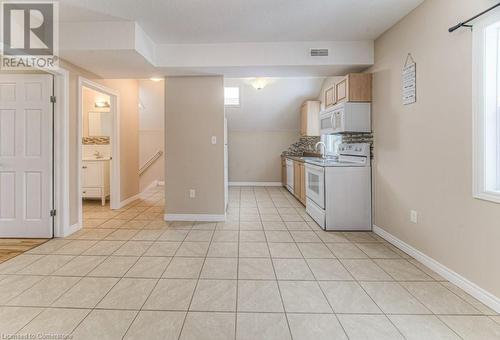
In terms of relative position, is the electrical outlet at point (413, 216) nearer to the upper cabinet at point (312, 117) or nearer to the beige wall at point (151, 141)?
the upper cabinet at point (312, 117)

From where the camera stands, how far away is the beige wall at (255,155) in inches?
312

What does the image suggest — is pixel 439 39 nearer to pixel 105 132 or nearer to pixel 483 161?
pixel 483 161

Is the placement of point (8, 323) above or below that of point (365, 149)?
below

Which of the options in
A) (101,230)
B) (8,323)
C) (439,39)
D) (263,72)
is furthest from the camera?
(263,72)

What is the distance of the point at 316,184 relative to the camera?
12.9 ft

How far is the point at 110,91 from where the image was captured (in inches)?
176

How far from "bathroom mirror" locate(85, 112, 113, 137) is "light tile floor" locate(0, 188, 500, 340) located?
10.1ft

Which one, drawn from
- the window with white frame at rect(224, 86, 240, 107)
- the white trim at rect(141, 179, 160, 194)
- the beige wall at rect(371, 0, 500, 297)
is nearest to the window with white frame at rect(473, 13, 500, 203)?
the beige wall at rect(371, 0, 500, 297)

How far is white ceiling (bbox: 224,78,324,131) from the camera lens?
639 cm

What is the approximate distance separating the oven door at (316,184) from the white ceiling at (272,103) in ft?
9.57

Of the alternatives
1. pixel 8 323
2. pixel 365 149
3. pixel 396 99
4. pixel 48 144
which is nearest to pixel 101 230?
pixel 48 144

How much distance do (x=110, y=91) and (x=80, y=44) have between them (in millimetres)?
1624

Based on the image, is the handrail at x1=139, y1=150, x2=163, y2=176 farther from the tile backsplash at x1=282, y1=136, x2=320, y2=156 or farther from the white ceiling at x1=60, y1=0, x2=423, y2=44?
the white ceiling at x1=60, y1=0, x2=423, y2=44

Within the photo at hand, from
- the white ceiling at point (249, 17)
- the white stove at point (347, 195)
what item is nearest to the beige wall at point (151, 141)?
the white ceiling at point (249, 17)
